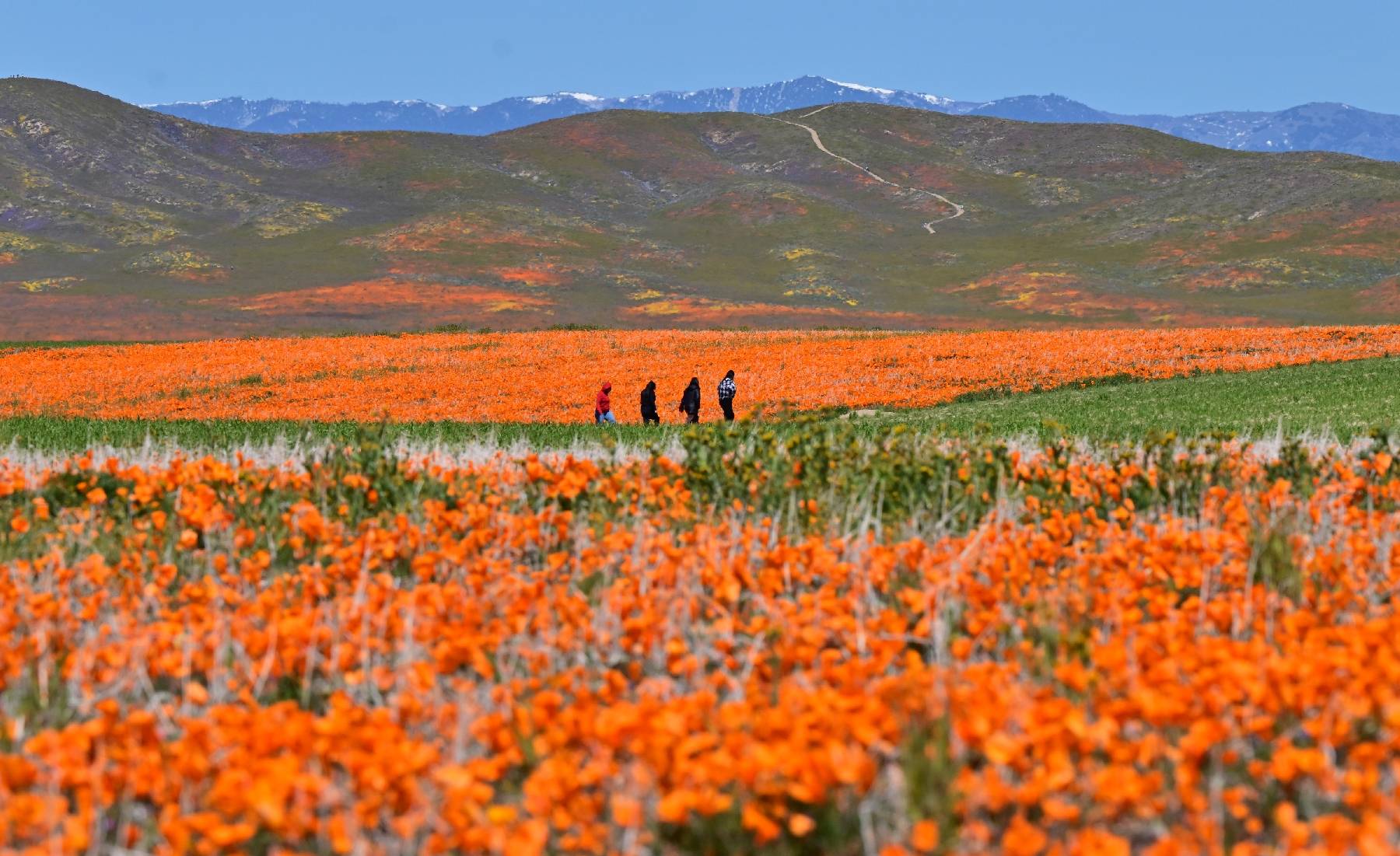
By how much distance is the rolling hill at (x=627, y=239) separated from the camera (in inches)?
3994

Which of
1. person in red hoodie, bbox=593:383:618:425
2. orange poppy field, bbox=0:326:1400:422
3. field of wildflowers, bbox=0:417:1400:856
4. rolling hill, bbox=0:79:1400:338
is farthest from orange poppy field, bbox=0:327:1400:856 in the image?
→ rolling hill, bbox=0:79:1400:338

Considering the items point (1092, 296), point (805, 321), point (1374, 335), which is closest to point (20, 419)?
point (1374, 335)

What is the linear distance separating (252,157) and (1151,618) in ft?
675

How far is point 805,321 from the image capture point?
97.4 m

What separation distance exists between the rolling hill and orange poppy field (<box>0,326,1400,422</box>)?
116 ft

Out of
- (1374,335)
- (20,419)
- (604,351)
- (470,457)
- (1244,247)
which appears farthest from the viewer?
(1244,247)

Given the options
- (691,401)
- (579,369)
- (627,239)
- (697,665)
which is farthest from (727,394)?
(627,239)

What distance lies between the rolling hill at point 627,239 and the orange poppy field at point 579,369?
35.4m

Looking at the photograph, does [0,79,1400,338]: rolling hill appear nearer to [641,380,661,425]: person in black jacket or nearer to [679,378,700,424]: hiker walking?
[641,380,661,425]: person in black jacket

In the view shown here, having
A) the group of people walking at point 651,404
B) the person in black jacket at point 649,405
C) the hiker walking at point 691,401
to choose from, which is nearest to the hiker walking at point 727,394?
the group of people walking at point 651,404

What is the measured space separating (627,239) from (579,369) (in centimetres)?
10587

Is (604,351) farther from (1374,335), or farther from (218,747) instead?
(218,747)

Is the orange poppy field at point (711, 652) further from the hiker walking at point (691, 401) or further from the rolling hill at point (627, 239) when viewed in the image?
the rolling hill at point (627, 239)

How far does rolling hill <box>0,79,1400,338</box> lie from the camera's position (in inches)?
3994
